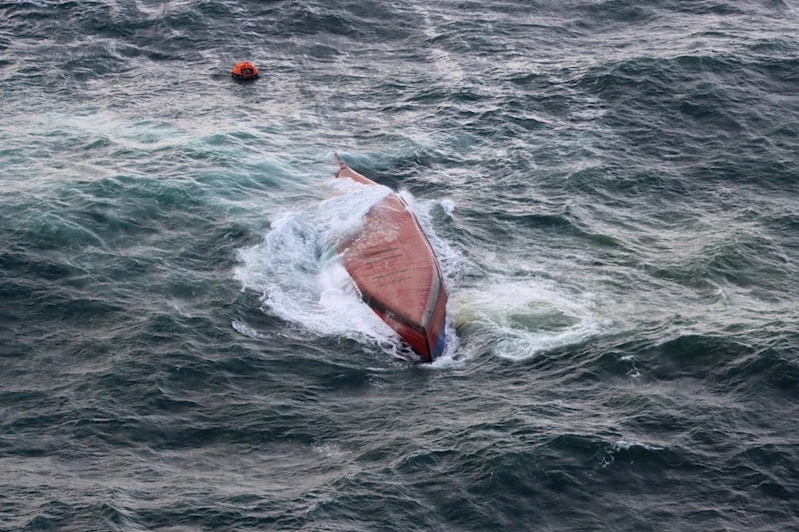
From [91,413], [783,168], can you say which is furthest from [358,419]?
[783,168]

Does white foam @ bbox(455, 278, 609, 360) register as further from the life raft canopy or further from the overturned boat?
the life raft canopy

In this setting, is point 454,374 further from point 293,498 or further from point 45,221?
point 45,221

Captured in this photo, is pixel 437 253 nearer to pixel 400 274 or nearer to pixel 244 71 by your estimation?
pixel 400 274

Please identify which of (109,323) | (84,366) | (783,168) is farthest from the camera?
(783,168)

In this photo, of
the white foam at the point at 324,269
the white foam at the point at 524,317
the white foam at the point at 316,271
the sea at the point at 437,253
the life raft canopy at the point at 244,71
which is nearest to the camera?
the sea at the point at 437,253

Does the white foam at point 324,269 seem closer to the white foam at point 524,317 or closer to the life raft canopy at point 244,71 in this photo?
the white foam at point 524,317

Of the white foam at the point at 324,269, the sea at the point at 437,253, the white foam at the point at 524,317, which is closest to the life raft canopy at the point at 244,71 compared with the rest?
the sea at the point at 437,253
